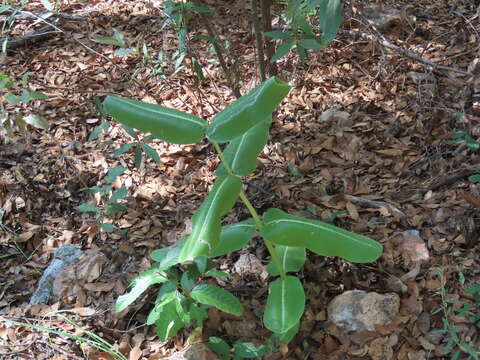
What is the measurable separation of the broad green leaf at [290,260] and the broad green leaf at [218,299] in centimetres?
20

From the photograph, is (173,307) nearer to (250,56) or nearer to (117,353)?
(117,353)

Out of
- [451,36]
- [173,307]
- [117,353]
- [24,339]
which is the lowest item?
[24,339]

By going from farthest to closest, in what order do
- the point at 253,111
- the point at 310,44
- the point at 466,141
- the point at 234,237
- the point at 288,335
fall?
the point at 466,141
the point at 310,44
the point at 288,335
the point at 234,237
the point at 253,111

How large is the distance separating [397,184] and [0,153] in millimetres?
2653

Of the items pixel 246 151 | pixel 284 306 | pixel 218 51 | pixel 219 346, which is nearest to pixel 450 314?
pixel 284 306

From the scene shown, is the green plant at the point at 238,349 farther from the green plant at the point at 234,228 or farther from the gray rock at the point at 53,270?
the gray rock at the point at 53,270

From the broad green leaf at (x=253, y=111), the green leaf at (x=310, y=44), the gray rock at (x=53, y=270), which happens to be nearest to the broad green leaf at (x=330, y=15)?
the green leaf at (x=310, y=44)

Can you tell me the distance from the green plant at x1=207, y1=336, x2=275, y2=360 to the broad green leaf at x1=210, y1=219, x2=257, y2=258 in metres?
0.44

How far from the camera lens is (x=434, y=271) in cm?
248

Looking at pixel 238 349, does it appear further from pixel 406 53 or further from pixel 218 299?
pixel 406 53

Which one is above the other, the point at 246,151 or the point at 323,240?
the point at 246,151

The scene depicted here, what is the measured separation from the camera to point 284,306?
1.95 meters

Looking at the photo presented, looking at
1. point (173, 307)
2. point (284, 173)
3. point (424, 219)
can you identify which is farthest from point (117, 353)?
point (424, 219)

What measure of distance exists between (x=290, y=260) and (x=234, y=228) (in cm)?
30
